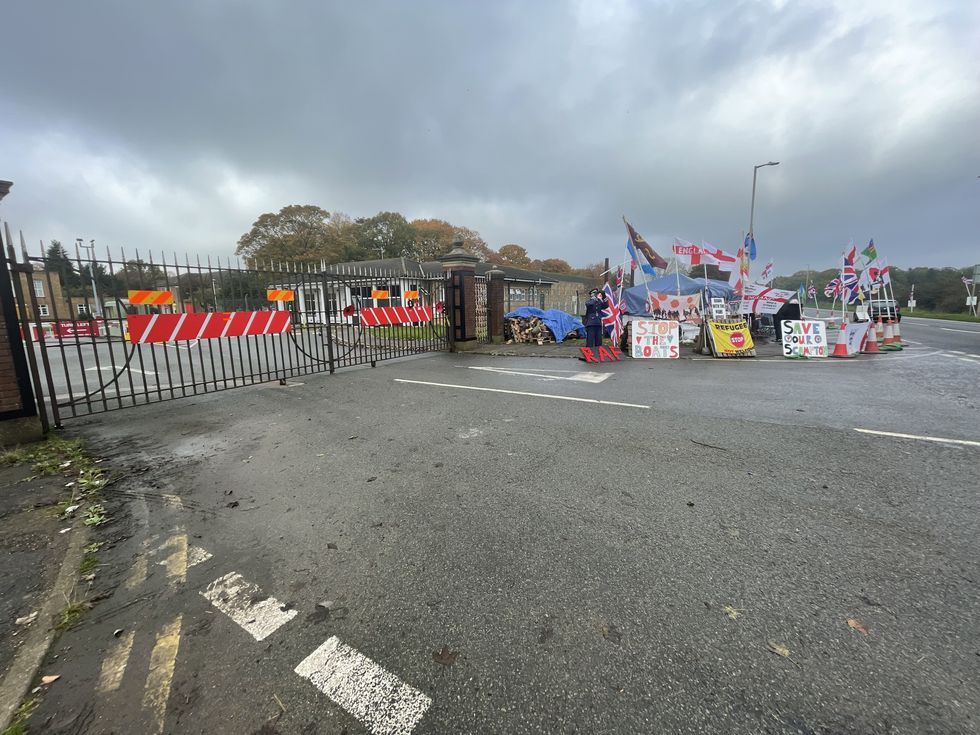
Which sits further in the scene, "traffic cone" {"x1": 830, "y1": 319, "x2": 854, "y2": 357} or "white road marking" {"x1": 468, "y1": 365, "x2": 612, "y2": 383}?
"traffic cone" {"x1": 830, "y1": 319, "x2": 854, "y2": 357}

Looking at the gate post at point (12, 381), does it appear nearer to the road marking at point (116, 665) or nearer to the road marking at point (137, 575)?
the road marking at point (137, 575)

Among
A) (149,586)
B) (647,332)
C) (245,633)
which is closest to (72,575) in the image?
(149,586)

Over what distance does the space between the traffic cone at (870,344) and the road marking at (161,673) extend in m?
16.1

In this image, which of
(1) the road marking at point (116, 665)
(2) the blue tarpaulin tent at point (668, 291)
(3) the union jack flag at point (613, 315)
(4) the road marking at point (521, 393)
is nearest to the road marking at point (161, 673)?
(1) the road marking at point (116, 665)

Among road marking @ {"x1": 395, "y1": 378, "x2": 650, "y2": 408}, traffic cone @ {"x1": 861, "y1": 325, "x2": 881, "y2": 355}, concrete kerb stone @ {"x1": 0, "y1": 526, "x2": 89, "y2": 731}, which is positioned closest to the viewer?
concrete kerb stone @ {"x1": 0, "y1": 526, "x2": 89, "y2": 731}

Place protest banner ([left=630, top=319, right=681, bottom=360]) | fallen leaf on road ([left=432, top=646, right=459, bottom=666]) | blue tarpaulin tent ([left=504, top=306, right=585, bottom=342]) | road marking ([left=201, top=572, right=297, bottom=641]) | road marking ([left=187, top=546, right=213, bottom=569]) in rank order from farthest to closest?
blue tarpaulin tent ([left=504, top=306, right=585, bottom=342]) < protest banner ([left=630, top=319, right=681, bottom=360]) < road marking ([left=187, top=546, right=213, bottom=569]) < road marking ([left=201, top=572, right=297, bottom=641]) < fallen leaf on road ([left=432, top=646, right=459, bottom=666])

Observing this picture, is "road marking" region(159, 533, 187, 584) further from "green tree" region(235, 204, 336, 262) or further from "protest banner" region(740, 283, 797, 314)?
"green tree" region(235, 204, 336, 262)

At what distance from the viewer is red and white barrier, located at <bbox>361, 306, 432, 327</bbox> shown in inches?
412

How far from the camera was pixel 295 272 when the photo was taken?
7891mm

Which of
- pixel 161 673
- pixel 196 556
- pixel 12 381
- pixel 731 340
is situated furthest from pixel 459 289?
pixel 161 673

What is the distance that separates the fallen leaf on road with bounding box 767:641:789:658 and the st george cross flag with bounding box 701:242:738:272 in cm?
1323

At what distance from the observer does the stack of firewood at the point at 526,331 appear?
15.6 meters

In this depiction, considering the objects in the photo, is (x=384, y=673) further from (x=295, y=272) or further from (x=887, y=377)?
(x=887, y=377)


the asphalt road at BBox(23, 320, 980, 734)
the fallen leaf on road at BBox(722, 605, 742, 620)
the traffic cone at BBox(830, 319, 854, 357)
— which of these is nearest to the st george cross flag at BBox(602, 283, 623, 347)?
the traffic cone at BBox(830, 319, 854, 357)
